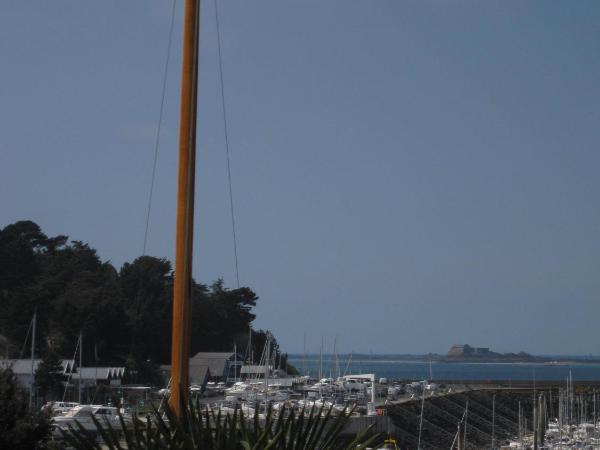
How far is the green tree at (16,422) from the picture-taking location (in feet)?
50.2

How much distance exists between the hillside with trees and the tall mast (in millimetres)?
55877

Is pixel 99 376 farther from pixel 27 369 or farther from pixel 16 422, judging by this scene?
pixel 16 422

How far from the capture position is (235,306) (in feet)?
362

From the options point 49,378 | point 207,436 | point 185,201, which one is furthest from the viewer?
point 49,378

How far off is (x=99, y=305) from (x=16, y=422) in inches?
2522

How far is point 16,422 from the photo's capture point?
15516 millimetres

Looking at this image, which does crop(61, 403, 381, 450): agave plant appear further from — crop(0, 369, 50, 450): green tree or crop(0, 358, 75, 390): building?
crop(0, 358, 75, 390): building

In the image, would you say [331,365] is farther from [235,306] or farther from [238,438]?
[238,438]

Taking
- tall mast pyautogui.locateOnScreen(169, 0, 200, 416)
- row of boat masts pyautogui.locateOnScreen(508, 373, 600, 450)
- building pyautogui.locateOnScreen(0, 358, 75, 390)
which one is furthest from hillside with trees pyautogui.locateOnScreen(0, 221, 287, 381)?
tall mast pyautogui.locateOnScreen(169, 0, 200, 416)

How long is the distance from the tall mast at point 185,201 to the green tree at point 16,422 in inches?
179

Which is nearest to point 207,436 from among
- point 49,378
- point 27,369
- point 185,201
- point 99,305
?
point 185,201

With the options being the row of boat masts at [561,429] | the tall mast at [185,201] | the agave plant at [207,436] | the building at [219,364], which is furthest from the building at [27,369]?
the agave plant at [207,436]

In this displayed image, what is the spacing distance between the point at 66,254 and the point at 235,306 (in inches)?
764

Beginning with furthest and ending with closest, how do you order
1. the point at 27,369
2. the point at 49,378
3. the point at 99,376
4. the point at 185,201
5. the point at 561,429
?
the point at 99,376 → the point at 561,429 → the point at 27,369 → the point at 49,378 → the point at 185,201
